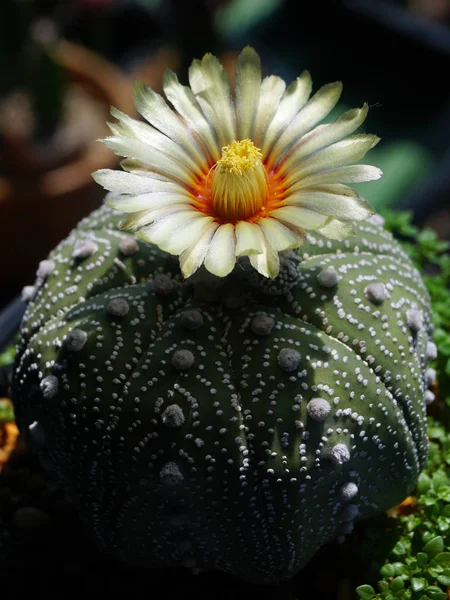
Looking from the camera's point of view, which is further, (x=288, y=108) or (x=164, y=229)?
(x=288, y=108)

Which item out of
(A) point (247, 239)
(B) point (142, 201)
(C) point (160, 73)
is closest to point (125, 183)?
(B) point (142, 201)

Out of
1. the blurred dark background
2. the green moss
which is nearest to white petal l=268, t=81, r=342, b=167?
the green moss

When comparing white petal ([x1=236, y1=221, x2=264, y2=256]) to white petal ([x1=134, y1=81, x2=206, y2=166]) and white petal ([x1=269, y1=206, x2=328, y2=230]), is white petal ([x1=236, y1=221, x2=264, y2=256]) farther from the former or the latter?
white petal ([x1=134, y1=81, x2=206, y2=166])

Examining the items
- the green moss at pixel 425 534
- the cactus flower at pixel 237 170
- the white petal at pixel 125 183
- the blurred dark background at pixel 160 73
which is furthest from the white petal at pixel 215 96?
the blurred dark background at pixel 160 73

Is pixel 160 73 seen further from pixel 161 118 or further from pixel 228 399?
pixel 228 399

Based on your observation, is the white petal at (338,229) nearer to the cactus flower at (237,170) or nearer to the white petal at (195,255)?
the cactus flower at (237,170)

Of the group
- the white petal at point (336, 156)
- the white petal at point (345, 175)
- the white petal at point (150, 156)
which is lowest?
the white petal at point (150, 156)
